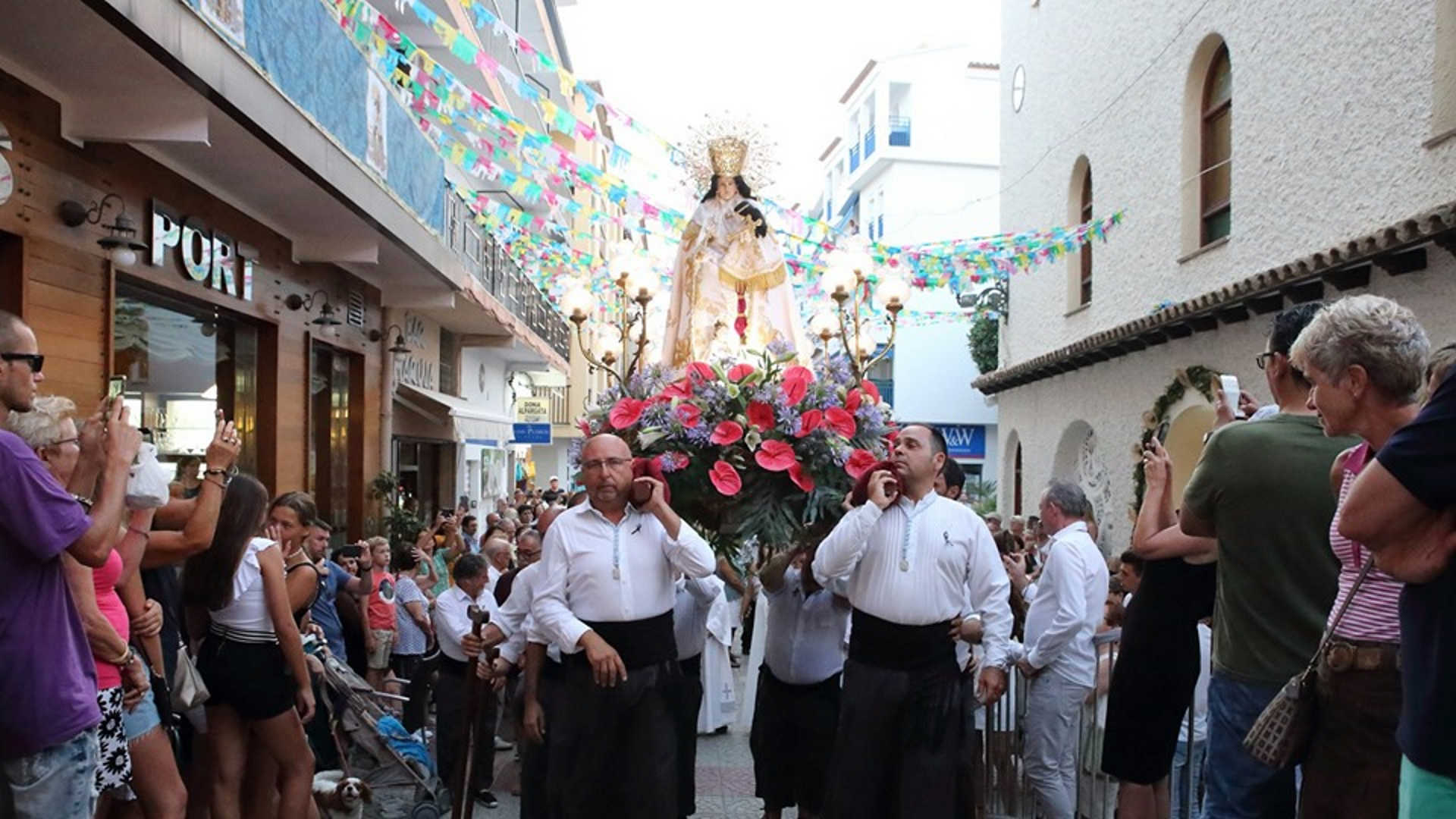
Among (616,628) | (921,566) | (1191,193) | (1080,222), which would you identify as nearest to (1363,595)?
(921,566)

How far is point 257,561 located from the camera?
533 cm

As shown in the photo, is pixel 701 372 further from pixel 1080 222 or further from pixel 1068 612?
pixel 1080 222

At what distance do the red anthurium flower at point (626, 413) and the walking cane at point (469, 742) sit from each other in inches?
47.3

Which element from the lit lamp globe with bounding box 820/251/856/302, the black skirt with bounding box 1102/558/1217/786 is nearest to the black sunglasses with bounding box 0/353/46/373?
the black skirt with bounding box 1102/558/1217/786

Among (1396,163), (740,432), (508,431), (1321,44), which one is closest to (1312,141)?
(1321,44)

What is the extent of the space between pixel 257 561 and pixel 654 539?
5.81ft

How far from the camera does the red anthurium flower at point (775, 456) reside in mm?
5477

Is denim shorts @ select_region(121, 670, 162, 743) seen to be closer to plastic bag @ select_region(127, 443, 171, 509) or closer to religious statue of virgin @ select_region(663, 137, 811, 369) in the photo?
plastic bag @ select_region(127, 443, 171, 509)

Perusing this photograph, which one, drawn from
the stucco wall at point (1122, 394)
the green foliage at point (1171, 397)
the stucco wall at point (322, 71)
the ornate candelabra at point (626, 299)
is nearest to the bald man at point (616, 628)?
the ornate candelabra at point (626, 299)

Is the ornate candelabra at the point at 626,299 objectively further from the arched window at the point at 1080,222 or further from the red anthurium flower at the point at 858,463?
the arched window at the point at 1080,222

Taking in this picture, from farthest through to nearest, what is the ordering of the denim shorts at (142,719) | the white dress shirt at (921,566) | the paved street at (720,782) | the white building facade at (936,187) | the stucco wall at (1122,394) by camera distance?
the white building facade at (936,187)
the stucco wall at (1122,394)
the paved street at (720,782)
the white dress shirt at (921,566)
the denim shorts at (142,719)

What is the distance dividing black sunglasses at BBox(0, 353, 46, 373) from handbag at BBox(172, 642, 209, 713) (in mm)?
1724

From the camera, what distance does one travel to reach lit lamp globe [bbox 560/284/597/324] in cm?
696

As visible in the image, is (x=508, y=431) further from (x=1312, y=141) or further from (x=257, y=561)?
(x=257, y=561)
